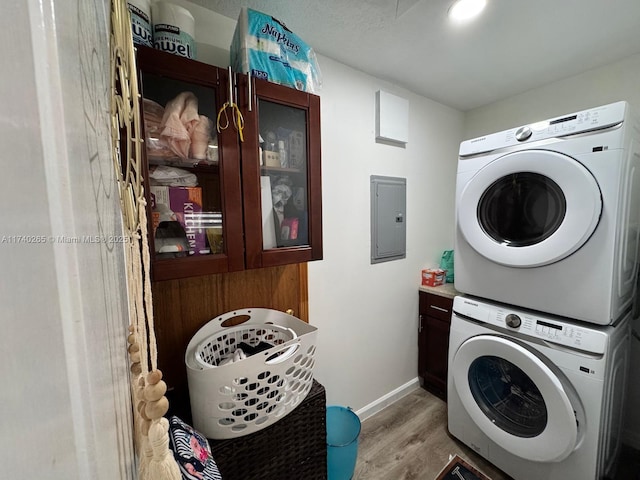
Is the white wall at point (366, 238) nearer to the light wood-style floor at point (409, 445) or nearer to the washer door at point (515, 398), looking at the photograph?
the light wood-style floor at point (409, 445)

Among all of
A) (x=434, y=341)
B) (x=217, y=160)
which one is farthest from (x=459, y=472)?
(x=217, y=160)

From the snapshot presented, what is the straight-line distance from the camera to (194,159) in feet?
2.71

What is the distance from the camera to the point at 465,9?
1053 millimetres

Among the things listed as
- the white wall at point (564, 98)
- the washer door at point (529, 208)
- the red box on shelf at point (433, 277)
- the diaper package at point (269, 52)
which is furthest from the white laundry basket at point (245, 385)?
the white wall at point (564, 98)

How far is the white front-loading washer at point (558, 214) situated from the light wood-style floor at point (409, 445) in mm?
920

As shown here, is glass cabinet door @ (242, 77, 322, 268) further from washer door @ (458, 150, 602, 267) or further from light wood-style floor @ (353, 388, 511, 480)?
light wood-style floor @ (353, 388, 511, 480)

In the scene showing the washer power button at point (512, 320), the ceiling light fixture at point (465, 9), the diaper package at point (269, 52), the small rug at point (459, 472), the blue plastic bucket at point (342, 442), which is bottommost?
the small rug at point (459, 472)

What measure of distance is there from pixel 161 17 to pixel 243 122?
0.38 m

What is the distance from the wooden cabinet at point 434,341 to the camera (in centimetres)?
177

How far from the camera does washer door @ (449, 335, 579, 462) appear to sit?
1.04 m

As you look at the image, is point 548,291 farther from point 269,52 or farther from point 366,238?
point 269,52

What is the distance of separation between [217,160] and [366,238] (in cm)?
103

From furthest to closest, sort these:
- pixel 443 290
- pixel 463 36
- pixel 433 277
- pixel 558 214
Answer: pixel 433 277 → pixel 443 290 → pixel 463 36 → pixel 558 214

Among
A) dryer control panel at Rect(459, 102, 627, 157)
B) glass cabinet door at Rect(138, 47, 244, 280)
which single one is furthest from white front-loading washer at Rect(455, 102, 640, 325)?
glass cabinet door at Rect(138, 47, 244, 280)
